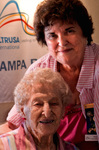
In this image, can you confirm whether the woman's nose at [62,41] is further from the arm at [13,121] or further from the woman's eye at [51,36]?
the arm at [13,121]

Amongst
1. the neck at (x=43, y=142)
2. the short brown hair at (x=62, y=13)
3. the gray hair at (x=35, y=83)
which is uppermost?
the short brown hair at (x=62, y=13)

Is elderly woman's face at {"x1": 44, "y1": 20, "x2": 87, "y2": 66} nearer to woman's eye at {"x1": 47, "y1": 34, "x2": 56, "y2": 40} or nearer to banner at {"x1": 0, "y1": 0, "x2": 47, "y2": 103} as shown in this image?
woman's eye at {"x1": 47, "y1": 34, "x2": 56, "y2": 40}

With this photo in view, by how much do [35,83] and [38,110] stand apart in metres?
0.16

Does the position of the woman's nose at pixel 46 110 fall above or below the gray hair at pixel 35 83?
below

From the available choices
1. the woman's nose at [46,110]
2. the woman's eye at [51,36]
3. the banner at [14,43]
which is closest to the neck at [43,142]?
the woman's nose at [46,110]

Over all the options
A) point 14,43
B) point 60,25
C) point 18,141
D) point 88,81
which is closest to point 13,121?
point 18,141

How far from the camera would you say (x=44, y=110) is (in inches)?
46.0

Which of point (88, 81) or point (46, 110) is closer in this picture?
point (46, 110)

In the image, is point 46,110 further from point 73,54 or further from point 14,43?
point 14,43

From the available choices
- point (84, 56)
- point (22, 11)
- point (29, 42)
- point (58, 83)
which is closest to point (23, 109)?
point (58, 83)

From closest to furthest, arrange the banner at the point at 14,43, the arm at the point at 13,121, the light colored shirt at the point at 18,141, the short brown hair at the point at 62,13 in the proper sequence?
the light colored shirt at the point at 18,141 < the short brown hair at the point at 62,13 < the arm at the point at 13,121 < the banner at the point at 14,43

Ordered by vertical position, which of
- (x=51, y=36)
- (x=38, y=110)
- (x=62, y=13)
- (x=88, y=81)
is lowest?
(x=38, y=110)

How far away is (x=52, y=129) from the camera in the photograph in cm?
117

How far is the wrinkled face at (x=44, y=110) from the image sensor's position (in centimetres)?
116
